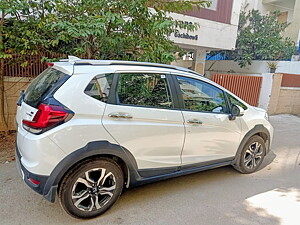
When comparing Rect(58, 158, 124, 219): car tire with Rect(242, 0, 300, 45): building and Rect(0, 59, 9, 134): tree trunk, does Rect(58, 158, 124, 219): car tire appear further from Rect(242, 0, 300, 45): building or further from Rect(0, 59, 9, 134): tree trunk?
Rect(242, 0, 300, 45): building

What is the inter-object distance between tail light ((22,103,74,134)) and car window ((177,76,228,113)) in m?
1.52

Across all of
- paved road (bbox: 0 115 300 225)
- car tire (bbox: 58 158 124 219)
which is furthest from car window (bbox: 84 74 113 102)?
paved road (bbox: 0 115 300 225)

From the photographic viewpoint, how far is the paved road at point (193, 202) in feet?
8.56

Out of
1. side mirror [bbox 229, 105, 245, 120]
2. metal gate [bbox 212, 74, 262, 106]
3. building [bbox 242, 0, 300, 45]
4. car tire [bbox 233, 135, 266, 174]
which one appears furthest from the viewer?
building [bbox 242, 0, 300, 45]

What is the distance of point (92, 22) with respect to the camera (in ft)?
12.6

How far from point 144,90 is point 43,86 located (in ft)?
3.81

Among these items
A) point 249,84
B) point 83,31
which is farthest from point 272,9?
point 83,31

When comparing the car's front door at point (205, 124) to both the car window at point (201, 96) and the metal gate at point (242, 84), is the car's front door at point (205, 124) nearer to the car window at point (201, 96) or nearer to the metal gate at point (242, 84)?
the car window at point (201, 96)

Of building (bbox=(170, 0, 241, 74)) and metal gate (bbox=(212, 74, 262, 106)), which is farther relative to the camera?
building (bbox=(170, 0, 241, 74))

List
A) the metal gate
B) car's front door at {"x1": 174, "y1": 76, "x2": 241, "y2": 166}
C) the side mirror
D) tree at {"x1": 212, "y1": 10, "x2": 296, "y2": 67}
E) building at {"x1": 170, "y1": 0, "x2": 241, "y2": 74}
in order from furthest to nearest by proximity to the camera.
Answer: tree at {"x1": 212, "y1": 10, "x2": 296, "y2": 67}, building at {"x1": 170, "y1": 0, "x2": 241, "y2": 74}, the metal gate, the side mirror, car's front door at {"x1": 174, "y1": 76, "x2": 241, "y2": 166}

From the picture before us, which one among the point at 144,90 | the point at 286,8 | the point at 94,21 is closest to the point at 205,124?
the point at 144,90

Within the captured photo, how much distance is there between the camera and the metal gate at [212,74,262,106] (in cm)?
848

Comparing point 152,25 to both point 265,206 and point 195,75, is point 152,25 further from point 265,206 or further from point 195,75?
point 265,206

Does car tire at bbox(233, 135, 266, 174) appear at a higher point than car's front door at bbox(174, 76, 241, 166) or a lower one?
lower
